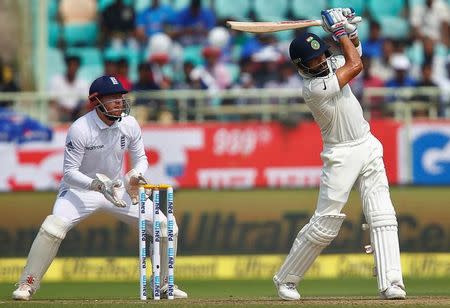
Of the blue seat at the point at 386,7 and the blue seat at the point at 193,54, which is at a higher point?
the blue seat at the point at 386,7

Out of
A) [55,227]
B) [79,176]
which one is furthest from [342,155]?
[55,227]

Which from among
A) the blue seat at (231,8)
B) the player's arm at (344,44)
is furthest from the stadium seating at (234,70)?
the player's arm at (344,44)

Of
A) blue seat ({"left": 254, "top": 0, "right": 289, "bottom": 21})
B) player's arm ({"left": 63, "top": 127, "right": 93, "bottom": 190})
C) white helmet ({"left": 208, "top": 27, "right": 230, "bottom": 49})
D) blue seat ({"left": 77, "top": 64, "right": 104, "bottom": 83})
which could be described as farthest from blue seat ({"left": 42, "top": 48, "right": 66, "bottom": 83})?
player's arm ({"left": 63, "top": 127, "right": 93, "bottom": 190})

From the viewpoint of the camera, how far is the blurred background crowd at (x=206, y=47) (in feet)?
49.5

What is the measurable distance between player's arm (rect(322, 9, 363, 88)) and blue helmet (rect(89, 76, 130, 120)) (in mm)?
1562

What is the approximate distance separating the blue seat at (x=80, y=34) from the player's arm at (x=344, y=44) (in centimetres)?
875

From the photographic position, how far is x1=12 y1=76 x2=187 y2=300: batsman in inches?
348

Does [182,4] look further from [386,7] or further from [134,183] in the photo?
[134,183]

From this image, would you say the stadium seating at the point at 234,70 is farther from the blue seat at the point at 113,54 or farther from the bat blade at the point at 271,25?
the bat blade at the point at 271,25

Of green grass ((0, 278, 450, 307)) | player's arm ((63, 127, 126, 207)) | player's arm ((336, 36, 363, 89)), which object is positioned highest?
player's arm ((336, 36, 363, 89))

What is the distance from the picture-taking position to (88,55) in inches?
650

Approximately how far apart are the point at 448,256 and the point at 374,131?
5.79 feet

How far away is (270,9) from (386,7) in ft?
5.07

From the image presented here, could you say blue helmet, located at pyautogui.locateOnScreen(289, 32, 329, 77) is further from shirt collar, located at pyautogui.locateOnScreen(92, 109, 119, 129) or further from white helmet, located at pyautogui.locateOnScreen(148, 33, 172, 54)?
white helmet, located at pyautogui.locateOnScreen(148, 33, 172, 54)
